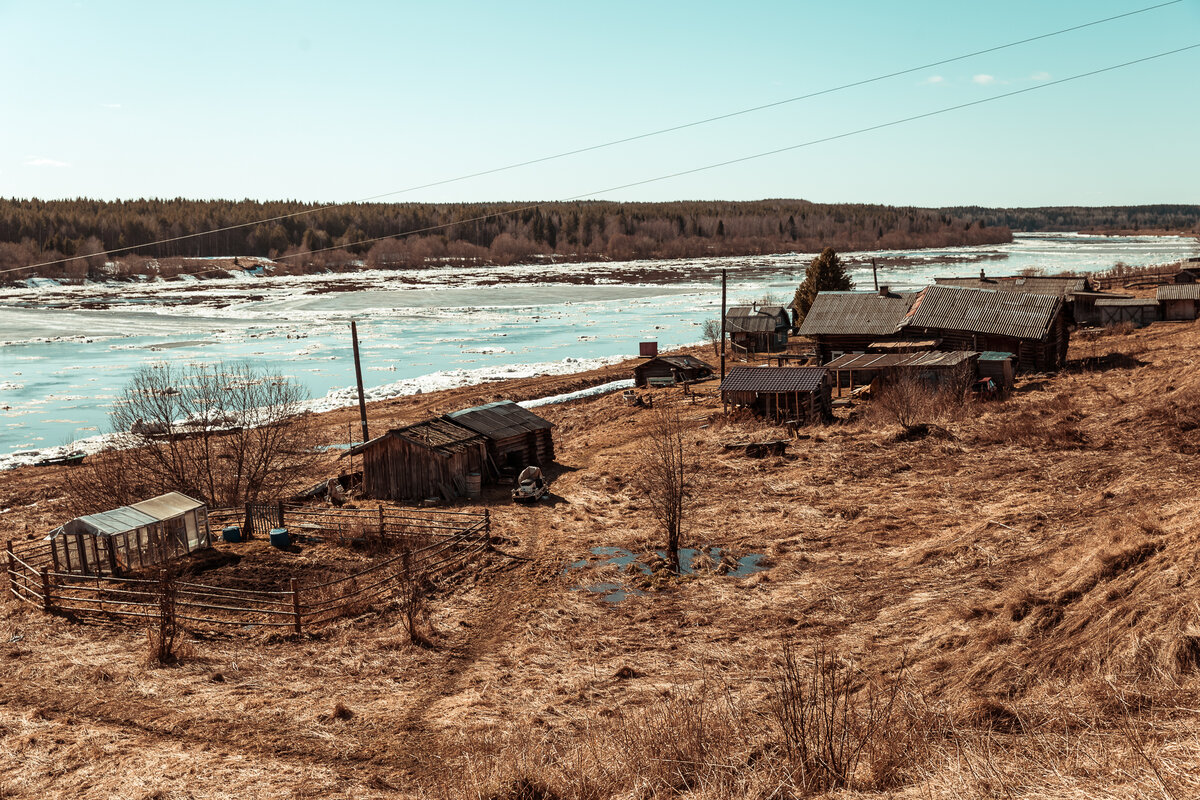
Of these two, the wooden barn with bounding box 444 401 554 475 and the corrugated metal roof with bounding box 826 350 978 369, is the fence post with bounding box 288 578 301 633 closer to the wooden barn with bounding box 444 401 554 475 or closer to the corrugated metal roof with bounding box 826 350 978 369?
the wooden barn with bounding box 444 401 554 475

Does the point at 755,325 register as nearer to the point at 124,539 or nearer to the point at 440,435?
the point at 440,435

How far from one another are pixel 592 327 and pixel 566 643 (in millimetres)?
61266

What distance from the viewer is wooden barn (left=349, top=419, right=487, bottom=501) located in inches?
1028

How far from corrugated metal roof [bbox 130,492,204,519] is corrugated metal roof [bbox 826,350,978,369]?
25313 mm

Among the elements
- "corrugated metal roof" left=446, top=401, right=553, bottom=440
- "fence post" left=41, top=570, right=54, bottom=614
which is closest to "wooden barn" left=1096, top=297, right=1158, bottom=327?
"corrugated metal roof" left=446, top=401, right=553, bottom=440

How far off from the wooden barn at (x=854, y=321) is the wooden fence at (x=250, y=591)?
85.9 ft

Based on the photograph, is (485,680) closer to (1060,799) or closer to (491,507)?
(1060,799)

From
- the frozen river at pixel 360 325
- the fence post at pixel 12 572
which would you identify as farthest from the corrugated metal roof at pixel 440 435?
the frozen river at pixel 360 325

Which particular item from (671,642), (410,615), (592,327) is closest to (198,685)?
(410,615)

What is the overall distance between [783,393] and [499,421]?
11255 mm

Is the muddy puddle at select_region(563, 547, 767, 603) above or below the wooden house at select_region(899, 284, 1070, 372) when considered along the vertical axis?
below

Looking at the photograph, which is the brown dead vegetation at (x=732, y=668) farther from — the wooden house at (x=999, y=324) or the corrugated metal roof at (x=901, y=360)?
the wooden house at (x=999, y=324)

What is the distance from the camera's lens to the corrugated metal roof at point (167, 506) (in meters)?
20.3

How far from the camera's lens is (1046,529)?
17.5m
